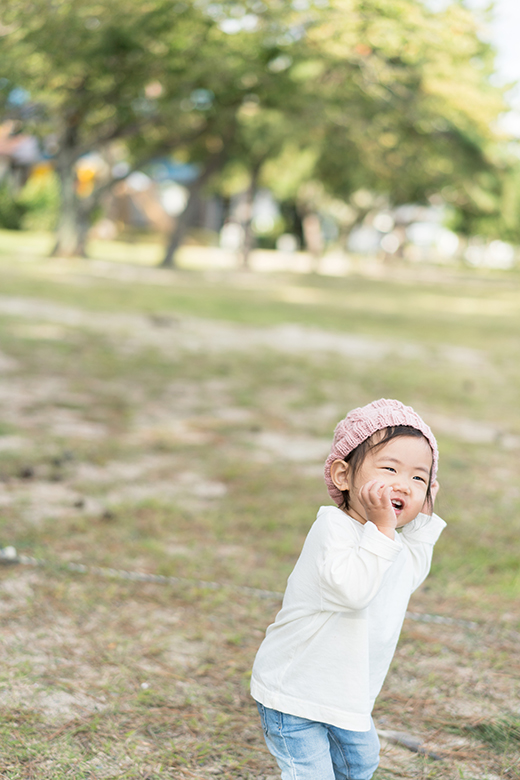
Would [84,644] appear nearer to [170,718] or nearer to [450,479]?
[170,718]

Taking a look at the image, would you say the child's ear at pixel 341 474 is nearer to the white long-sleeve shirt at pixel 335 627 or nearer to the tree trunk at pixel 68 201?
the white long-sleeve shirt at pixel 335 627

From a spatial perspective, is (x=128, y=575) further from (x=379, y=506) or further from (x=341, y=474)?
(x=379, y=506)

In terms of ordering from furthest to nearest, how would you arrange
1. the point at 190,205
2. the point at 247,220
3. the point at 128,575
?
the point at 247,220 → the point at 190,205 → the point at 128,575

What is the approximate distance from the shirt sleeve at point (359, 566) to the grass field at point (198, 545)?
69 cm

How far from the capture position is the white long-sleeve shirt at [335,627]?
1751 mm

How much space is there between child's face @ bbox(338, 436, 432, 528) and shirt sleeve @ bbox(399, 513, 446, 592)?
0.47ft

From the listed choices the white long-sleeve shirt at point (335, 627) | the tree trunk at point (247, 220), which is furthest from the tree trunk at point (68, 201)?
the white long-sleeve shirt at point (335, 627)

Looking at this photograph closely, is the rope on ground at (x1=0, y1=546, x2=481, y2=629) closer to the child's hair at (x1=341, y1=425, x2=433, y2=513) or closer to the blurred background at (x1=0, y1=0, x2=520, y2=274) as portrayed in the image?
the child's hair at (x1=341, y1=425, x2=433, y2=513)

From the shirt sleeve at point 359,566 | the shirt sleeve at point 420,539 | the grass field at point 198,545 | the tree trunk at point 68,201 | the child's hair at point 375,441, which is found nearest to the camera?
the shirt sleeve at point 359,566

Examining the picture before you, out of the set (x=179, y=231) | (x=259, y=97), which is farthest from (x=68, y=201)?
(x=259, y=97)

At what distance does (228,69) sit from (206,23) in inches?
102

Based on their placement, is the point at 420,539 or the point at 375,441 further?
the point at 420,539

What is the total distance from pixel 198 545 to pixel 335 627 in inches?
69.9

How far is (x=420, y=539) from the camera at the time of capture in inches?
79.6
